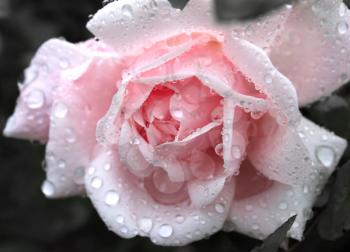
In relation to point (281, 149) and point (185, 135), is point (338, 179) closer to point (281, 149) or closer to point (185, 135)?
point (281, 149)

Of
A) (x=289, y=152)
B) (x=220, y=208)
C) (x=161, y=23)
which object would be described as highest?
(x=161, y=23)

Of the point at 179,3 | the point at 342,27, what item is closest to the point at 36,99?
the point at 179,3

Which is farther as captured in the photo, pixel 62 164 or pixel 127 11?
pixel 62 164

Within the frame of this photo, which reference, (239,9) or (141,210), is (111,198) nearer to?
(141,210)

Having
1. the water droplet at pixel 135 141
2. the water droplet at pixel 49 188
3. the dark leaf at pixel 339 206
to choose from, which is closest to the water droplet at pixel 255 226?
the dark leaf at pixel 339 206

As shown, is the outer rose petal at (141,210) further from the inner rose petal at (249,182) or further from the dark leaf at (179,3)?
the dark leaf at (179,3)

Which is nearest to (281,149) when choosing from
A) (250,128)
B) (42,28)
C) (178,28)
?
(250,128)

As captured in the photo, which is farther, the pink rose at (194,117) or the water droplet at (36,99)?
the water droplet at (36,99)
